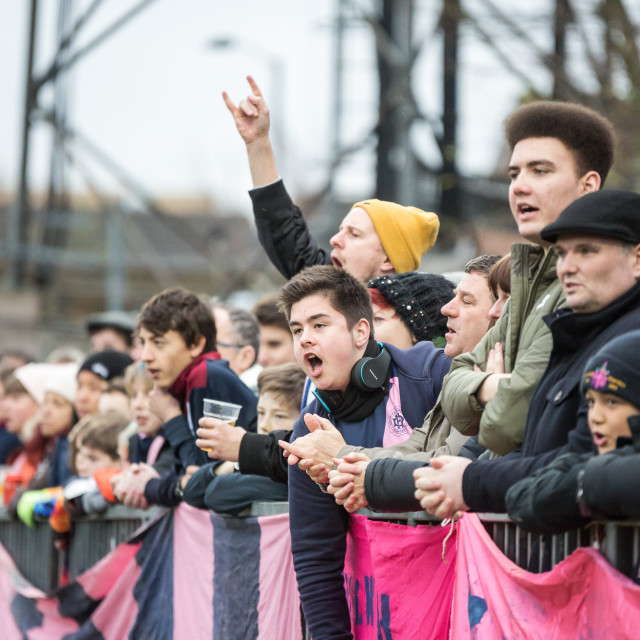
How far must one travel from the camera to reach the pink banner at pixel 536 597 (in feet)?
10.1

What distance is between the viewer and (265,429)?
599 cm

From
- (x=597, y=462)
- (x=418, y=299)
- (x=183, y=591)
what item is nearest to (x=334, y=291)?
(x=418, y=299)

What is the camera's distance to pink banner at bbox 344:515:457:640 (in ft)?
14.3

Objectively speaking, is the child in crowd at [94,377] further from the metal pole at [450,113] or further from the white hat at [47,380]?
the metal pole at [450,113]

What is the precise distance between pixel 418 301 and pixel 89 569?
340 centimetres

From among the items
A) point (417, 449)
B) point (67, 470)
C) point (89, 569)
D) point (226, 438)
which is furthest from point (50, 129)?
point (417, 449)

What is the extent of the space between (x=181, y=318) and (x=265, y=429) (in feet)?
3.35

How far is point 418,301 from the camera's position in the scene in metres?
5.44

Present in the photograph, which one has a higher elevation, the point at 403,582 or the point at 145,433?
the point at 145,433

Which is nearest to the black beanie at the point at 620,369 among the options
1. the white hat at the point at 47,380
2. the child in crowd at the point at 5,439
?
the white hat at the point at 47,380

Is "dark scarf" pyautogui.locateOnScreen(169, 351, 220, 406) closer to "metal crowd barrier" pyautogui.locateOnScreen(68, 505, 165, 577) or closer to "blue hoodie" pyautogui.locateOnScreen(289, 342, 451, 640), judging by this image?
"metal crowd barrier" pyautogui.locateOnScreen(68, 505, 165, 577)

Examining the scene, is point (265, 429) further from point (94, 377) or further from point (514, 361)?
point (94, 377)

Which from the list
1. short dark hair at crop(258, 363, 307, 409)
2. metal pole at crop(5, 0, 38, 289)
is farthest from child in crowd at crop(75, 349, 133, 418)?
metal pole at crop(5, 0, 38, 289)

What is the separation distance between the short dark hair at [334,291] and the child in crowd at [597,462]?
1823mm
